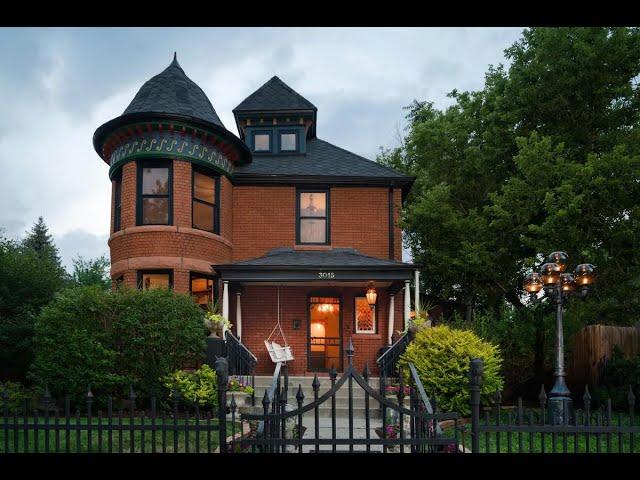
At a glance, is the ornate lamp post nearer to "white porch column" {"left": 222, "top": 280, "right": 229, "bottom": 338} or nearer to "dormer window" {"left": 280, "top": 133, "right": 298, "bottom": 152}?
"white porch column" {"left": 222, "top": 280, "right": 229, "bottom": 338}

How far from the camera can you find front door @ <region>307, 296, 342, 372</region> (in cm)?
1650

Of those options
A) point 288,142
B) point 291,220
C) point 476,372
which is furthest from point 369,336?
point 476,372

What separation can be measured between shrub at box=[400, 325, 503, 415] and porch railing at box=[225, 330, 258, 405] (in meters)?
3.48

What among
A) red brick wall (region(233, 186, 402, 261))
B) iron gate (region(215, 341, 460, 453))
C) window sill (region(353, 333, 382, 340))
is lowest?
iron gate (region(215, 341, 460, 453))

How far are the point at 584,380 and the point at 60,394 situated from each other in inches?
501

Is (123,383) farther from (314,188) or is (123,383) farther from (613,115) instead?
(613,115)

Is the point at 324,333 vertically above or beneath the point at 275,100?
beneath

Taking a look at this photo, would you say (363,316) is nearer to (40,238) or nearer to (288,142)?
(288,142)

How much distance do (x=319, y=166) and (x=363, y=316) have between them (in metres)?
4.74

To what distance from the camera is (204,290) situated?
52.0ft

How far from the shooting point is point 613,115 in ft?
54.3

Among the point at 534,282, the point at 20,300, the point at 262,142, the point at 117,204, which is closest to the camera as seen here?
the point at 534,282

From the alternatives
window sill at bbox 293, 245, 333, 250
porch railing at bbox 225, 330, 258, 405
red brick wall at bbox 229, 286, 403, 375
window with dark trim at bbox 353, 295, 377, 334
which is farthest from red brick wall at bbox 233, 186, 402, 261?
porch railing at bbox 225, 330, 258, 405

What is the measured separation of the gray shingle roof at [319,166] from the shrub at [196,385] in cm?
691
